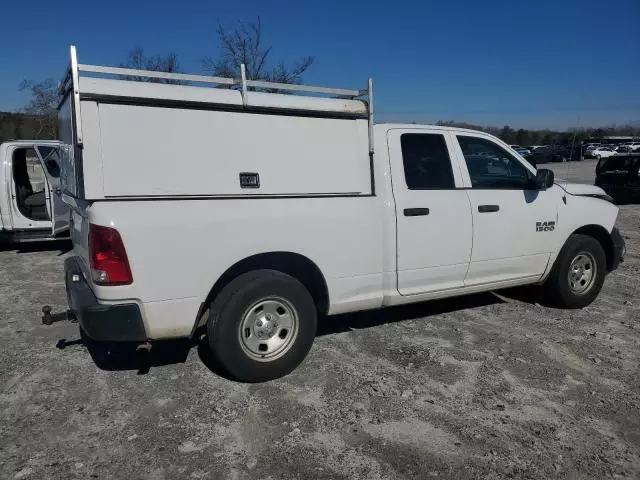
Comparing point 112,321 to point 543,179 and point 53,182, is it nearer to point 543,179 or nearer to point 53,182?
point 543,179

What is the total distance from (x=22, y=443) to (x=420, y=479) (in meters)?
2.39

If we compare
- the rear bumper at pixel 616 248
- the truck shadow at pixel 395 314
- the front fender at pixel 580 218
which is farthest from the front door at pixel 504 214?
the rear bumper at pixel 616 248

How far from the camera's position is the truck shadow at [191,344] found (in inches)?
169

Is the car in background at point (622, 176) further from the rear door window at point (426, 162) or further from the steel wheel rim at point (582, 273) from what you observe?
the rear door window at point (426, 162)

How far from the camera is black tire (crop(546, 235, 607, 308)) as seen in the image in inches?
219

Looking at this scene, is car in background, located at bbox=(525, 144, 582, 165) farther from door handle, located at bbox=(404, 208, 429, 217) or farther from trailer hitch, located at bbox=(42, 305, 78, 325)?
trailer hitch, located at bbox=(42, 305, 78, 325)

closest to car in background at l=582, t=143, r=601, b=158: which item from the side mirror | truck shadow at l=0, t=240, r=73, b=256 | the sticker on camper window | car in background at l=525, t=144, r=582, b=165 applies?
car in background at l=525, t=144, r=582, b=165

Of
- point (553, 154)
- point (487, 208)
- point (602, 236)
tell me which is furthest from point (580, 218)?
point (553, 154)

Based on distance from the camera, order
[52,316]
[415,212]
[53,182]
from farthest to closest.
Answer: [53,182] < [415,212] < [52,316]

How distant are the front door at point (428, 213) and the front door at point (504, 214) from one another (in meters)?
0.16

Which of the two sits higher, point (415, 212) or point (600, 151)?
point (600, 151)

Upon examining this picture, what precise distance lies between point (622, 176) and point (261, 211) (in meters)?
15.3

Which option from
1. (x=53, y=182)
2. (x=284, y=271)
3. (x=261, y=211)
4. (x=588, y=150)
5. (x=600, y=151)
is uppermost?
(x=588, y=150)

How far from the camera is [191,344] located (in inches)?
188
